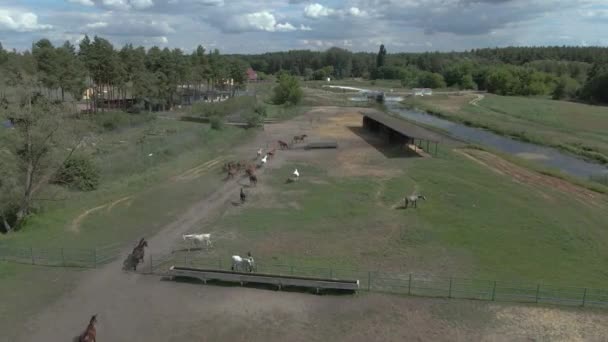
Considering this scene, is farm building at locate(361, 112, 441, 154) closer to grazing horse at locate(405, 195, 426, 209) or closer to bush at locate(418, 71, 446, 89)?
grazing horse at locate(405, 195, 426, 209)

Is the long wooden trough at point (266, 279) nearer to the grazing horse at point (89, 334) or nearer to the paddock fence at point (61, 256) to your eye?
the paddock fence at point (61, 256)

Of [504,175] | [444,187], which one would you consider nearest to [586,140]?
[504,175]

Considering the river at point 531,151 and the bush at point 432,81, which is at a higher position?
the bush at point 432,81

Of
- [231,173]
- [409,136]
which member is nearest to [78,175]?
[231,173]

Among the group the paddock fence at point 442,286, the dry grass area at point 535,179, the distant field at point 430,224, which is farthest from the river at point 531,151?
the paddock fence at point 442,286

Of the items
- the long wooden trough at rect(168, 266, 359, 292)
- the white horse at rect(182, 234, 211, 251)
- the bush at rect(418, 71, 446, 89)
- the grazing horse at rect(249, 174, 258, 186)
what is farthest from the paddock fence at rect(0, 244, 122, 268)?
the bush at rect(418, 71, 446, 89)

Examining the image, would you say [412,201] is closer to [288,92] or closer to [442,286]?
[442,286]

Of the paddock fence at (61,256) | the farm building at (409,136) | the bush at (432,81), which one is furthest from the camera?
the bush at (432,81)
